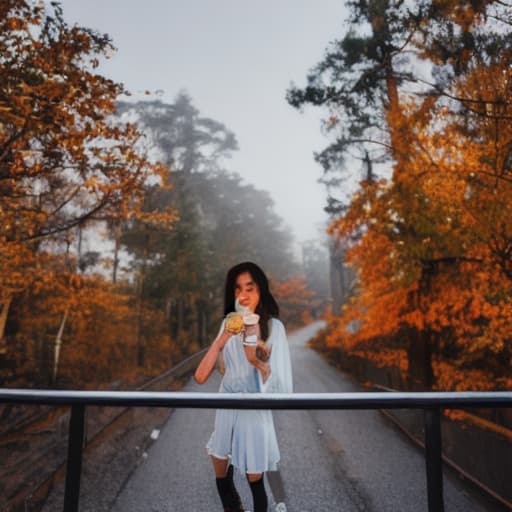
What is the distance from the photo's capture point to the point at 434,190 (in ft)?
25.5

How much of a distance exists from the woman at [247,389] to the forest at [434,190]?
4.41 meters

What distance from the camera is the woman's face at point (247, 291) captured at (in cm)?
218

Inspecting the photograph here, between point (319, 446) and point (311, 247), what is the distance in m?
61.5

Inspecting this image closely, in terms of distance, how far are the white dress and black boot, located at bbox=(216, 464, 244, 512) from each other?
0.34ft

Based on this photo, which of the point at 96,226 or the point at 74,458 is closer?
the point at 74,458

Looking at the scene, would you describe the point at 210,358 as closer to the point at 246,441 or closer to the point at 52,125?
the point at 246,441

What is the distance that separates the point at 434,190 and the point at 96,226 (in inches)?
444

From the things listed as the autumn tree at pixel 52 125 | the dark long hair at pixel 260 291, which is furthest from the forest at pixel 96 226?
the dark long hair at pixel 260 291

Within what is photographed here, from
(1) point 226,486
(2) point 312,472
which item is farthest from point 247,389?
(2) point 312,472

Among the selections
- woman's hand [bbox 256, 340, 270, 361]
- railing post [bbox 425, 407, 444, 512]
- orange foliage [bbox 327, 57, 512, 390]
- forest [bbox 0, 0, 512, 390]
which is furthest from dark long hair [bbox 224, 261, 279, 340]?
orange foliage [bbox 327, 57, 512, 390]

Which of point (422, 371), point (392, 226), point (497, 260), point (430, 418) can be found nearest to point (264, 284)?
point (430, 418)

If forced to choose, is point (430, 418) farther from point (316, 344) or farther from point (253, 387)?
point (316, 344)

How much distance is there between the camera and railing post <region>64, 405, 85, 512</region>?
146 cm

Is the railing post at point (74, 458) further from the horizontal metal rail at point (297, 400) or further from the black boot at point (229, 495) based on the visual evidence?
the black boot at point (229, 495)
